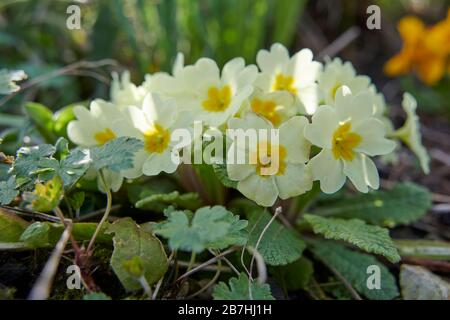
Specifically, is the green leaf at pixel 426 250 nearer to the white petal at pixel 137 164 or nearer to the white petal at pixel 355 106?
the white petal at pixel 355 106

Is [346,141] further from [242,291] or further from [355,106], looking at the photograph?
[242,291]

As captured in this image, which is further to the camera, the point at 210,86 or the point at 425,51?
the point at 425,51

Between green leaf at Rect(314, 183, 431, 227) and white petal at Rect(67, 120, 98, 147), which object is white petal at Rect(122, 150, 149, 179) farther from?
green leaf at Rect(314, 183, 431, 227)

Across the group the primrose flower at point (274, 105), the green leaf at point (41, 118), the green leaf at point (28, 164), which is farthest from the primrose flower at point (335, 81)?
the green leaf at point (41, 118)

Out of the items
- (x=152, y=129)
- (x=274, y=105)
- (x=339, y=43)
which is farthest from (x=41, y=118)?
(x=339, y=43)

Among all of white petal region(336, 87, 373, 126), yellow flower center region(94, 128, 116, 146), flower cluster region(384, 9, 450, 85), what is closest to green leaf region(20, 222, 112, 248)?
yellow flower center region(94, 128, 116, 146)
